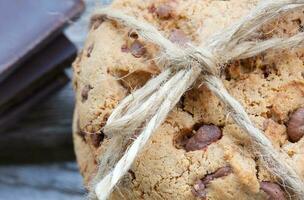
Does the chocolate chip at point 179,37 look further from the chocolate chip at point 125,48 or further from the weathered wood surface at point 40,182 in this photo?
the weathered wood surface at point 40,182

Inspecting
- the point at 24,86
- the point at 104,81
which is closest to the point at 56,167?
the point at 24,86

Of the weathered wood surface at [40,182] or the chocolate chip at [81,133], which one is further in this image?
the weathered wood surface at [40,182]

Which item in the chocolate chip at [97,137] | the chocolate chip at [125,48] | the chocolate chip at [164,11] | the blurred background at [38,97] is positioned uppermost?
the chocolate chip at [164,11]

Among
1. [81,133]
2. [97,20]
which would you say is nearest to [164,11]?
[97,20]

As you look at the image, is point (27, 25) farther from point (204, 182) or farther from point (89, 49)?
point (204, 182)

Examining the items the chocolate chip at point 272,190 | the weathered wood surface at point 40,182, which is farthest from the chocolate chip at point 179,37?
the weathered wood surface at point 40,182

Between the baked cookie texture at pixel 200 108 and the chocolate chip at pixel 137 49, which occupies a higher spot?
the chocolate chip at pixel 137 49

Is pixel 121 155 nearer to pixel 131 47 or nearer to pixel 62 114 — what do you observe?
pixel 131 47
